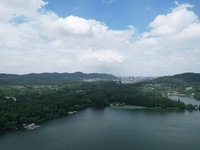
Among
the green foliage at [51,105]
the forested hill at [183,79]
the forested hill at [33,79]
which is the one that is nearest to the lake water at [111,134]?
the green foliage at [51,105]

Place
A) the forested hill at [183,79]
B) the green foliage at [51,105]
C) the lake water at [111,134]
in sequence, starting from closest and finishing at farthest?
the lake water at [111,134] < the green foliage at [51,105] < the forested hill at [183,79]

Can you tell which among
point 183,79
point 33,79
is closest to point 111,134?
point 183,79

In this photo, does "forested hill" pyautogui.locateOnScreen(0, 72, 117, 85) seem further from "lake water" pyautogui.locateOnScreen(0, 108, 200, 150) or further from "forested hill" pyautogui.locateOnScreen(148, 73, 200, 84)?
"lake water" pyautogui.locateOnScreen(0, 108, 200, 150)

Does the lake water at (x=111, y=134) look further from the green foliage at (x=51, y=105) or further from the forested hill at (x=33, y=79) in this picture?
the forested hill at (x=33, y=79)


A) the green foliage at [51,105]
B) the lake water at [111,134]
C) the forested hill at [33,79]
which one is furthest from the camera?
the forested hill at [33,79]

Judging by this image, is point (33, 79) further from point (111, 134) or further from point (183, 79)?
point (111, 134)

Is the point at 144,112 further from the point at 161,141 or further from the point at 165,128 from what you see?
the point at 161,141

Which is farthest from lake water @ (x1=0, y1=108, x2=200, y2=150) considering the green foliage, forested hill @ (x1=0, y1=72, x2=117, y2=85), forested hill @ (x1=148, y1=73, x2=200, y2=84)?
forested hill @ (x1=0, y1=72, x2=117, y2=85)

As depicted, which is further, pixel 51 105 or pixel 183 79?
pixel 183 79
